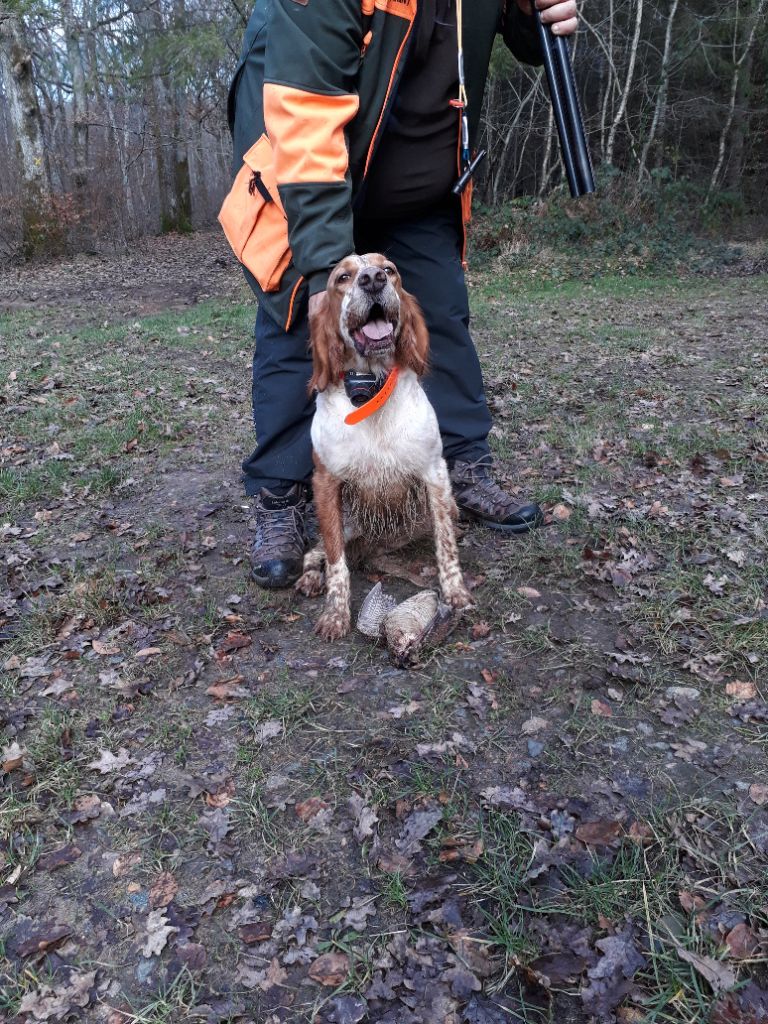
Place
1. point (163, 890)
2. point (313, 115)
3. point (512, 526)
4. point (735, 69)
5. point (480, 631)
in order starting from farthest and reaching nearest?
point (735, 69)
point (512, 526)
point (480, 631)
point (313, 115)
point (163, 890)

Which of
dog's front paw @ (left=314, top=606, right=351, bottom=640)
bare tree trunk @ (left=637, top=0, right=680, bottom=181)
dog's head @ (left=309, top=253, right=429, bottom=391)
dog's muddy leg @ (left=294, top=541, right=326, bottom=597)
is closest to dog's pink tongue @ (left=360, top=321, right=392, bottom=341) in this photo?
dog's head @ (left=309, top=253, right=429, bottom=391)

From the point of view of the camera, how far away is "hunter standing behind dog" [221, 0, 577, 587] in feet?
8.47

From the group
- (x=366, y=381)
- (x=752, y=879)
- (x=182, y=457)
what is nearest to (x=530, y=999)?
(x=752, y=879)

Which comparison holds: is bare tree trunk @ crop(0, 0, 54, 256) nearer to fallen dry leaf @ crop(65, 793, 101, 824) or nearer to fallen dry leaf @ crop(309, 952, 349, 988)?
fallen dry leaf @ crop(65, 793, 101, 824)

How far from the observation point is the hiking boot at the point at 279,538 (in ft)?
10.6

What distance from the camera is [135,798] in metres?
2.21

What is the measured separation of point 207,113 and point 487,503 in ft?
71.2

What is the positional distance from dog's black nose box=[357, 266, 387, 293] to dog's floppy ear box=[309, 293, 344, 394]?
16 centimetres

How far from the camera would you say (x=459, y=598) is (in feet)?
9.80

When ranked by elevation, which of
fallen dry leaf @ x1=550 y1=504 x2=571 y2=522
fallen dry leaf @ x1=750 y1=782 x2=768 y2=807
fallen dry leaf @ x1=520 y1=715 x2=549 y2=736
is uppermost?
fallen dry leaf @ x1=750 y1=782 x2=768 y2=807

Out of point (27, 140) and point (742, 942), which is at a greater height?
point (27, 140)

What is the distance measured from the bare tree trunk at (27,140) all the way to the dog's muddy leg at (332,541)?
1438cm

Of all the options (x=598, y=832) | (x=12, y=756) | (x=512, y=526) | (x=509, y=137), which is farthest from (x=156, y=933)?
(x=509, y=137)

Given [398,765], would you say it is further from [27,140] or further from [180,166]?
[180,166]
